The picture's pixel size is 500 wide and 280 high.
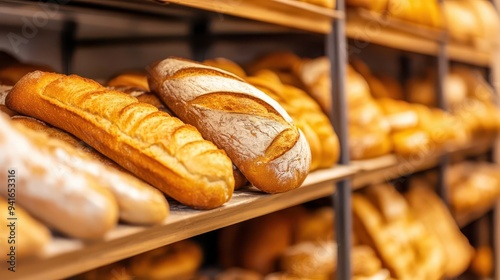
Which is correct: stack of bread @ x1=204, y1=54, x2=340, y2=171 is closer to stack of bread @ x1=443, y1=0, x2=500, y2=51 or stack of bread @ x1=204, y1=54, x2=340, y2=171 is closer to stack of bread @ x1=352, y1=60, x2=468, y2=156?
stack of bread @ x1=352, y1=60, x2=468, y2=156

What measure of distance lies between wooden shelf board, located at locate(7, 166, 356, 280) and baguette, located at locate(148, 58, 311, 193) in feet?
0.20

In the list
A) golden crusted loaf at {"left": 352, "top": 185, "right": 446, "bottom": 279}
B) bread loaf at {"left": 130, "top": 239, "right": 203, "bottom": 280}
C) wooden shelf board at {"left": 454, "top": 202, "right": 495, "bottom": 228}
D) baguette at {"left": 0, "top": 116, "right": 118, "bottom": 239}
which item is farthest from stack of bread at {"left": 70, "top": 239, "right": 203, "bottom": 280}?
wooden shelf board at {"left": 454, "top": 202, "right": 495, "bottom": 228}

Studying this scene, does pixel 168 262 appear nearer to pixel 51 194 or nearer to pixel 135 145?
pixel 135 145

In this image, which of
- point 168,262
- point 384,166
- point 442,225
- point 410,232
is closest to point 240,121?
point 168,262

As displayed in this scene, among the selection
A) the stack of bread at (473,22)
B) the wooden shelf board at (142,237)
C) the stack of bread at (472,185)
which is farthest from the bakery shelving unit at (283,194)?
the stack of bread at (472,185)

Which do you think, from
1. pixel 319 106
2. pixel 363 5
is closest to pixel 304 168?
pixel 319 106

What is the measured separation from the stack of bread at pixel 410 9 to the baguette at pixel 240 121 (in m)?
0.89

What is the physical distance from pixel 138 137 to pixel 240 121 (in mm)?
289

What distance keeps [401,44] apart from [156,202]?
1.84m

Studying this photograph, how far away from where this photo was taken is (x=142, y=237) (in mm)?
972

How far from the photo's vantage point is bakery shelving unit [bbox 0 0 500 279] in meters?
0.86

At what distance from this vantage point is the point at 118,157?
1.12 metres

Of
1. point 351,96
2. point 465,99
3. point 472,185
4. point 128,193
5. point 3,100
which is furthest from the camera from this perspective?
point 465,99

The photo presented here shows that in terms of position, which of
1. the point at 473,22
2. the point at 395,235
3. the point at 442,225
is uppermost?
the point at 473,22
